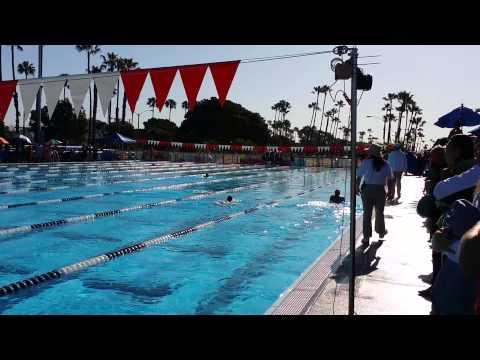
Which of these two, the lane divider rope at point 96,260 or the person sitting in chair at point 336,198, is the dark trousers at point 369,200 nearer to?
the lane divider rope at point 96,260

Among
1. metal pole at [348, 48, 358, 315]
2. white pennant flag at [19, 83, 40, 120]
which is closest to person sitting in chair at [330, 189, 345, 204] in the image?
white pennant flag at [19, 83, 40, 120]

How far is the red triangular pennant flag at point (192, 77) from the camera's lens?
8.53m

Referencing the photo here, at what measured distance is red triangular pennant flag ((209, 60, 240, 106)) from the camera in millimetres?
8098

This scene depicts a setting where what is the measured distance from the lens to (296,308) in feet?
14.3

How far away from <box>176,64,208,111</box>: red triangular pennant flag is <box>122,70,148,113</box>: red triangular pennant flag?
0.85 meters

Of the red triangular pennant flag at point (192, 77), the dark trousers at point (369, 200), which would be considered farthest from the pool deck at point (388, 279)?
the red triangular pennant flag at point (192, 77)

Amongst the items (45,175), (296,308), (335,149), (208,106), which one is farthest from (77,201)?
(208,106)

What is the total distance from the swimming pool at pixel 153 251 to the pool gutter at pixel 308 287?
43 centimetres

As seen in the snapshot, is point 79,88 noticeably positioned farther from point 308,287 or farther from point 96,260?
point 308,287

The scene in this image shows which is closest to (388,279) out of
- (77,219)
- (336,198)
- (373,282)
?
(373,282)

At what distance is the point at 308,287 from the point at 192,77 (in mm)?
4833
